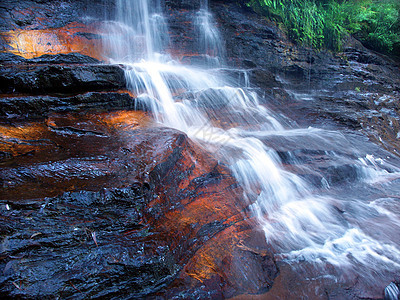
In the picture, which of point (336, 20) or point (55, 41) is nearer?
point (55, 41)

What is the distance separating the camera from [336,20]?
1056 centimetres

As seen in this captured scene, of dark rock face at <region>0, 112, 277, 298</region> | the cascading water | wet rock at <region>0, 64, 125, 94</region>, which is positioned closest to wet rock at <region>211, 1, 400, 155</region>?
the cascading water

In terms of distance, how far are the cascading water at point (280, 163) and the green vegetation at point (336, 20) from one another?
422 cm

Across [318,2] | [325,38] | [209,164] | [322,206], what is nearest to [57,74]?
[209,164]

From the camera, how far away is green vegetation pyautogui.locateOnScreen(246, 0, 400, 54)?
9844 millimetres

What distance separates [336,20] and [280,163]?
9633 millimetres

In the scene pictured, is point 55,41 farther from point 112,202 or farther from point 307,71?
point 307,71


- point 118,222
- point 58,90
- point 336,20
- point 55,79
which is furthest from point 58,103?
point 336,20

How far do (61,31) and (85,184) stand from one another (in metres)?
7.03

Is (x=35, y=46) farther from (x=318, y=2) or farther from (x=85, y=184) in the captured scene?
(x=318, y=2)

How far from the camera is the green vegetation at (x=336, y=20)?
9.84 metres

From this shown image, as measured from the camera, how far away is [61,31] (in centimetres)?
729

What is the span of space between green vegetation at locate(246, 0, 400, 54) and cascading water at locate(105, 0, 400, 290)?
4216 millimetres

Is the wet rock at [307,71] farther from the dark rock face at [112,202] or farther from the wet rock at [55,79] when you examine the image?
the wet rock at [55,79]
